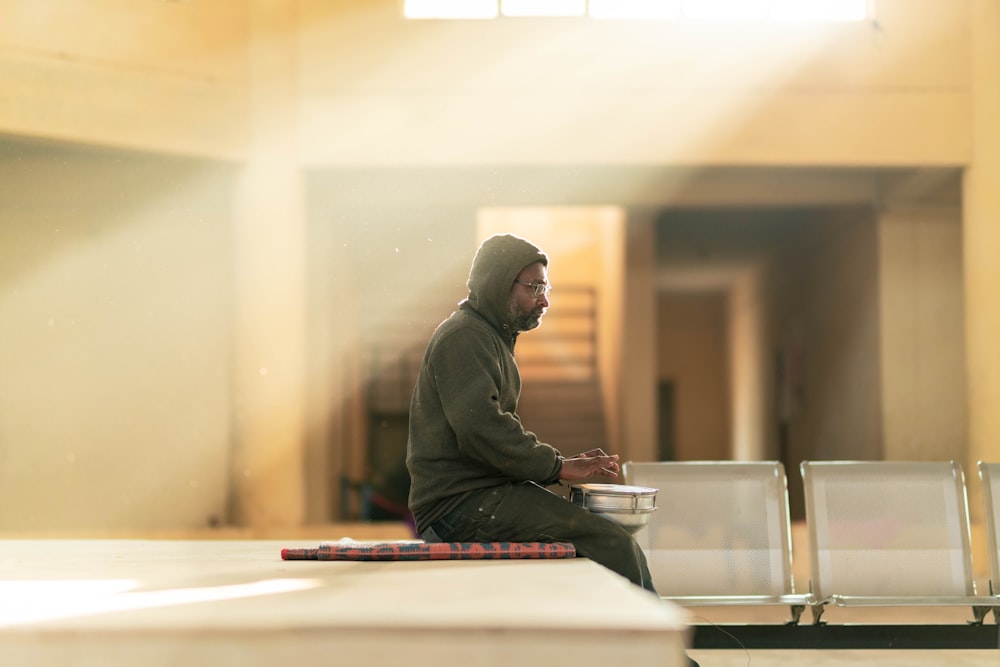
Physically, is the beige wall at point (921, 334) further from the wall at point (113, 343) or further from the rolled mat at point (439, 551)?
the rolled mat at point (439, 551)

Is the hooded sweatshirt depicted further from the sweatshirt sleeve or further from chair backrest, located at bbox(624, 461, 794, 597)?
chair backrest, located at bbox(624, 461, 794, 597)

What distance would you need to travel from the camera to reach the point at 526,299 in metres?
4.32

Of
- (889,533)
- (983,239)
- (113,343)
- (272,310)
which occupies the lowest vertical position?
(889,533)

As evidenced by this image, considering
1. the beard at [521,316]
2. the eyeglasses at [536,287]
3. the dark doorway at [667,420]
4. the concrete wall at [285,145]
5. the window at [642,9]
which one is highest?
the window at [642,9]

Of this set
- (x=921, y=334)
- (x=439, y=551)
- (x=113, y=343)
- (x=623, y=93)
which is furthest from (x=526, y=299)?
(x=921, y=334)

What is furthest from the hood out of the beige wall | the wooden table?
the beige wall

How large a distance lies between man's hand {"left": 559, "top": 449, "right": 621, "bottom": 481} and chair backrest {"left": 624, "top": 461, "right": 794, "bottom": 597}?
1.23 meters

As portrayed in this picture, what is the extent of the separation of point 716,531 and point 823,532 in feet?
1.68

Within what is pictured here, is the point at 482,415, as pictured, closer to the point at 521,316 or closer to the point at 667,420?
the point at 521,316

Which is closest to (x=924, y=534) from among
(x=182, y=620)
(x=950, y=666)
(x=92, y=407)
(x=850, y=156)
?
(x=950, y=666)

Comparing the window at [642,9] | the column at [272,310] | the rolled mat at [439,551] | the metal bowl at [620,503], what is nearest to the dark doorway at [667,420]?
the window at [642,9]

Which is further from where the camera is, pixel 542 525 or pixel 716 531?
pixel 716 531

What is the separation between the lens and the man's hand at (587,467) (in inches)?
160

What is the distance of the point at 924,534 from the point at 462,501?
2.54 m
